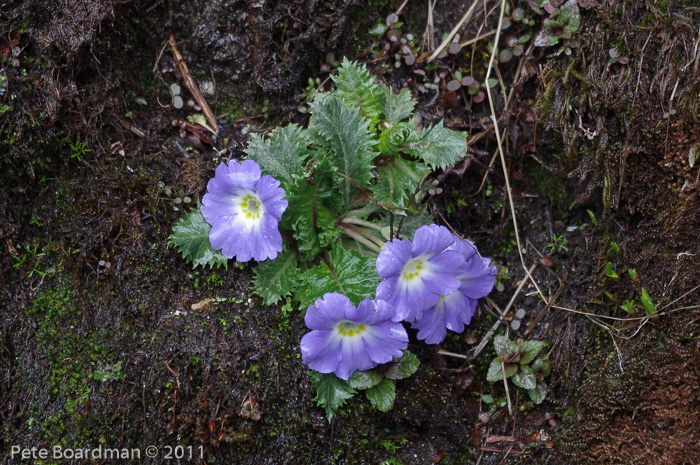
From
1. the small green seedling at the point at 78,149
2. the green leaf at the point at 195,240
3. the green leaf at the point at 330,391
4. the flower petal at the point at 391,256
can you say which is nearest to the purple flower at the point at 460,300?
the flower petal at the point at 391,256

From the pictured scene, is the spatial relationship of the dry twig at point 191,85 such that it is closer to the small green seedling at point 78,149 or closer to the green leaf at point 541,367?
the small green seedling at point 78,149

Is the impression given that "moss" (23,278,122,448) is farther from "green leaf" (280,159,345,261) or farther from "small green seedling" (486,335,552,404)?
"small green seedling" (486,335,552,404)

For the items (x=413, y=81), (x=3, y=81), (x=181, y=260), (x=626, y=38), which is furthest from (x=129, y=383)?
(x=626, y=38)

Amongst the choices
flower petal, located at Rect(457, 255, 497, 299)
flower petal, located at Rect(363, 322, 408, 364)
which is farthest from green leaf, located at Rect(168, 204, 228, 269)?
flower petal, located at Rect(457, 255, 497, 299)

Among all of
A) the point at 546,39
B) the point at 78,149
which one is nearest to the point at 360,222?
the point at 546,39

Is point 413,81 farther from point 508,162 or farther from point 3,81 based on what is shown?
point 3,81

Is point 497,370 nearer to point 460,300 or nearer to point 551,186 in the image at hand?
point 460,300

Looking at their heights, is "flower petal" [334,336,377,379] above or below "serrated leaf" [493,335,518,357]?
above
